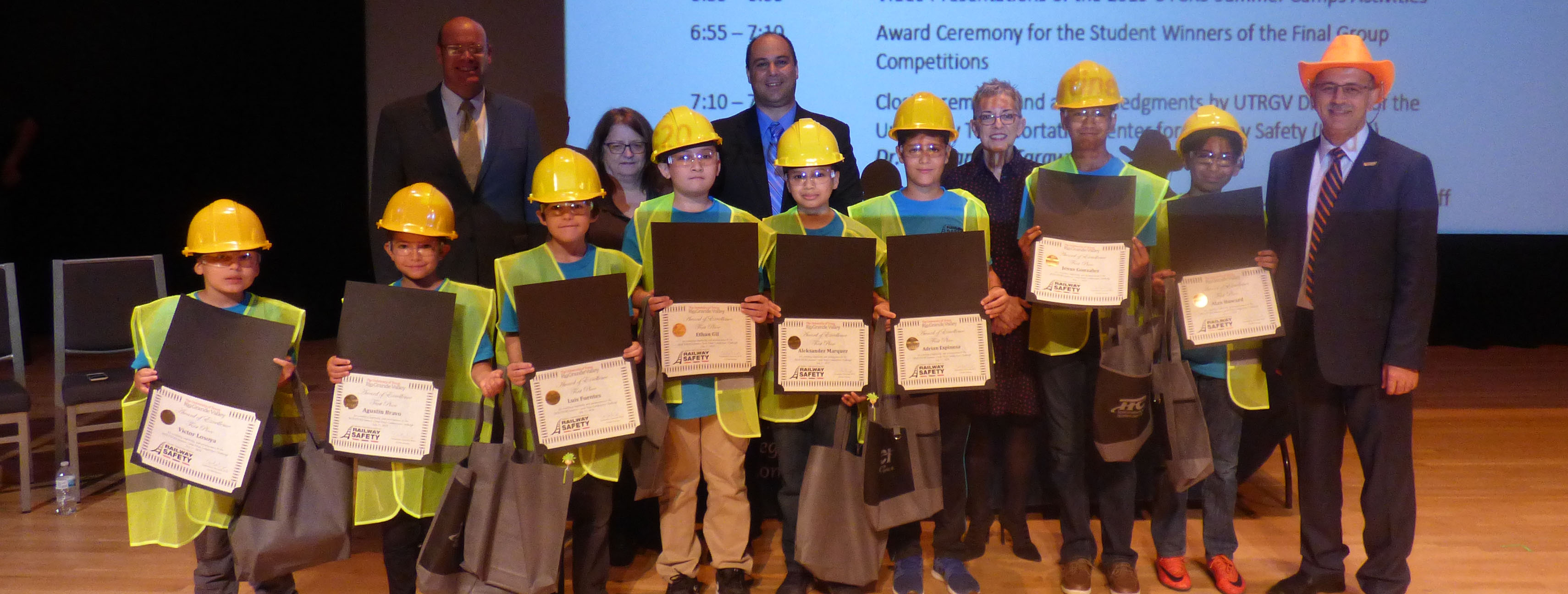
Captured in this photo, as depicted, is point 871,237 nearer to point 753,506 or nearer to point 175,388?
point 753,506

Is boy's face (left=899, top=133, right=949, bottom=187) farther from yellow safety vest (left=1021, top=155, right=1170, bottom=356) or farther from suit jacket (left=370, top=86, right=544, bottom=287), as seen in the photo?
suit jacket (left=370, top=86, right=544, bottom=287)

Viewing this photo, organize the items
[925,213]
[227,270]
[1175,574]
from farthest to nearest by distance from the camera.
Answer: [1175,574] → [925,213] → [227,270]

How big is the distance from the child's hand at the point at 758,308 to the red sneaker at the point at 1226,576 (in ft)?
5.72

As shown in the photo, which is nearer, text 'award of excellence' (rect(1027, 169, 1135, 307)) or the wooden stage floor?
text 'award of excellence' (rect(1027, 169, 1135, 307))

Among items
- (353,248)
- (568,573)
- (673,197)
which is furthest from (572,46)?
(353,248)

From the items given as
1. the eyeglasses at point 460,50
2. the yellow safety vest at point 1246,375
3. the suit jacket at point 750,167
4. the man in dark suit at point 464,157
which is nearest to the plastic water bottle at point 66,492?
the man in dark suit at point 464,157

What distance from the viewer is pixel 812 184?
2.87 meters

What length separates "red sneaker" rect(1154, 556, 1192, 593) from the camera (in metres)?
3.20

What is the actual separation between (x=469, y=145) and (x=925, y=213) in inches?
70.4

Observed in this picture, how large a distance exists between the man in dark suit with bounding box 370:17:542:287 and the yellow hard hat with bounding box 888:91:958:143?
1536 millimetres

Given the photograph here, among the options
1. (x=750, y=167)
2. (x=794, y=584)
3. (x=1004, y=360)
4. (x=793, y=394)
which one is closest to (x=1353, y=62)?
(x=1004, y=360)

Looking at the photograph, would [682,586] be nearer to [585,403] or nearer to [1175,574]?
[585,403]

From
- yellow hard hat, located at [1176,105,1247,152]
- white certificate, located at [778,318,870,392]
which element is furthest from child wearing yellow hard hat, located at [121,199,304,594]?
yellow hard hat, located at [1176,105,1247,152]

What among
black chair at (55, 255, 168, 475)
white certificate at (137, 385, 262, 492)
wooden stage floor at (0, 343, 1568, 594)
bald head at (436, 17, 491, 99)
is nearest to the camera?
white certificate at (137, 385, 262, 492)
